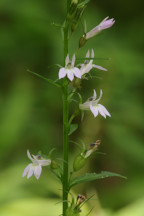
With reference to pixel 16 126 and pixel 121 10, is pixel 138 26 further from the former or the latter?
pixel 16 126

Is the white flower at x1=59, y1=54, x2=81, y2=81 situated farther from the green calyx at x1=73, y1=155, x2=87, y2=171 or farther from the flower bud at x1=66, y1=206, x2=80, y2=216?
the flower bud at x1=66, y1=206, x2=80, y2=216

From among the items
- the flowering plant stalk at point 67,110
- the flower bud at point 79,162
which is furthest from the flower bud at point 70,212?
the flower bud at point 79,162

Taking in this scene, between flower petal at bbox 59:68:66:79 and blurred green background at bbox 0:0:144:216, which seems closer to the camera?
flower petal at bbox 59:68:66:79

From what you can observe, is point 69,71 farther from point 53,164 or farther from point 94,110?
point 53,164

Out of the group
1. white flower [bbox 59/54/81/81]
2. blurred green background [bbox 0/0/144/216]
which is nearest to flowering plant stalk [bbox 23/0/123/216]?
white flower [bbox 59/54/81/81]

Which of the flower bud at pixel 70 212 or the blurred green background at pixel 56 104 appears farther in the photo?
the blurred green background at pixel 56 104

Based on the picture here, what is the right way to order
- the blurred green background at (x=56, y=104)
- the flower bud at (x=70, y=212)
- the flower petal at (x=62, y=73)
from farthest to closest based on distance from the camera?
1. the blurred green background at (x=56, y=104)
2. the flower bud at (x=70, y=212)
3. the flower petal at (x=62, y=73)

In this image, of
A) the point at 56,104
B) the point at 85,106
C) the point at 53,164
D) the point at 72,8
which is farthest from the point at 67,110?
the point at 56,104

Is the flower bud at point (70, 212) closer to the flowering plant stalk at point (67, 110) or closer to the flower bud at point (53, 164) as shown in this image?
the flowering plant stalk at point (67, 110)

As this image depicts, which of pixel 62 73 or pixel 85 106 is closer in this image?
pixel 62 73

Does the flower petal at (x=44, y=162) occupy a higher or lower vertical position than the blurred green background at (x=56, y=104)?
lower
